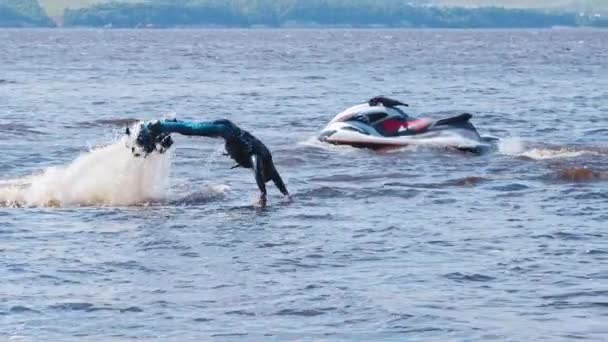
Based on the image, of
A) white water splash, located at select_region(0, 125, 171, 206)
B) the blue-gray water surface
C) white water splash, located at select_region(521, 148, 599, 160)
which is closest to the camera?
the blue-gray water surface

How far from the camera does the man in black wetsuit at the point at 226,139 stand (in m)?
22.2

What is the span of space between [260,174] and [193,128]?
112 cm

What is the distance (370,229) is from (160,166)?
13.8 ft

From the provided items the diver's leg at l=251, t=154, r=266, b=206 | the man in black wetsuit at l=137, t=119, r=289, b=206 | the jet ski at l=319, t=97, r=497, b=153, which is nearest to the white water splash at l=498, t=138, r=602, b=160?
the jet ski at l=319, t=97, r=497, b=153

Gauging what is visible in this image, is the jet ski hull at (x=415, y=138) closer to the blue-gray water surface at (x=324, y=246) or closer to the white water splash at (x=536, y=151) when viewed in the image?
the blue-gray water surface at (x=324, y=246)

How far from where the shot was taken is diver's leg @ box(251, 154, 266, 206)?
21938mm

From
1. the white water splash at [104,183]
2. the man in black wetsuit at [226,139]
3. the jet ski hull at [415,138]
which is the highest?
the man in black wetsuit at [226,139]

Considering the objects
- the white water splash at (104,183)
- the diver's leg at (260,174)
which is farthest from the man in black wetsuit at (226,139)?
the white water splash at (104,183)

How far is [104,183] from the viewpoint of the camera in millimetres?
22312

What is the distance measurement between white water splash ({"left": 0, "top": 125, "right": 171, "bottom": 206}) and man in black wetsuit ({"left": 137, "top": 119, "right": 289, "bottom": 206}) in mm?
219

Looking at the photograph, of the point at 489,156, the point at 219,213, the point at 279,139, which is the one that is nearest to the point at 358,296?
the point at 219,213

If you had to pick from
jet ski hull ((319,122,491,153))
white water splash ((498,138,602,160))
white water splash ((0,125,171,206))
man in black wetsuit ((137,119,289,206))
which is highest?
man in black wetsuit ((137,119,289,206))

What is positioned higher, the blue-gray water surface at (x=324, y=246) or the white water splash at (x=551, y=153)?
the blue-gray water surface at (x=324, y=246)

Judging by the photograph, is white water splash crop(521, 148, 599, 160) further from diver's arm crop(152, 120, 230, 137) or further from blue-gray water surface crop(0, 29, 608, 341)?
diver's arm crop(152, 120, 230, 137)
